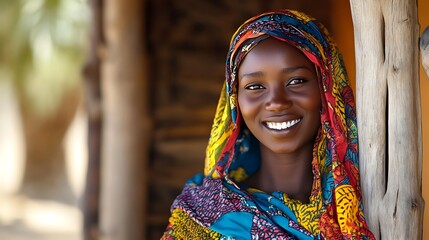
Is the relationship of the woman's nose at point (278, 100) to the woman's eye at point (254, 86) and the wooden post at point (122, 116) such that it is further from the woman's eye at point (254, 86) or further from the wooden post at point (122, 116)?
the wooden post at point (122, 116)

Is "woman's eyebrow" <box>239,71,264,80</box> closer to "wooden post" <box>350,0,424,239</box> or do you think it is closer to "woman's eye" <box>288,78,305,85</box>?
"woman's eye" <box>288,78,305,85</box>

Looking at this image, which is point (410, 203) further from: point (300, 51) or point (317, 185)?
point (300, 51)

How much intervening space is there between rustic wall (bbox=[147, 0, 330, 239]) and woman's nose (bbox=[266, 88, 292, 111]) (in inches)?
113

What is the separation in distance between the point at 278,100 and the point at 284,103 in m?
0.02

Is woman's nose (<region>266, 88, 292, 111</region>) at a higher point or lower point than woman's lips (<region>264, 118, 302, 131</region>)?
higher

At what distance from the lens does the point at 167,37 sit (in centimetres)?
545

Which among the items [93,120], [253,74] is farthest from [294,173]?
[93,120]

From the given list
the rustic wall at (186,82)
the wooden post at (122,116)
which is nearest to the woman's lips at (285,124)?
the wooden post at (122,116)

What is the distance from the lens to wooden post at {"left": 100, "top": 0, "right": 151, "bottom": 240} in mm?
4750

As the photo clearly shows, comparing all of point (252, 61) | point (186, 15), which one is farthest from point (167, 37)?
point (252, 61)

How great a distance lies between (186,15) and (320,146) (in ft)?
10.4

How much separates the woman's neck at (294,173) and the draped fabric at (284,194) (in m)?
0.07

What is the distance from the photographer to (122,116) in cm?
481

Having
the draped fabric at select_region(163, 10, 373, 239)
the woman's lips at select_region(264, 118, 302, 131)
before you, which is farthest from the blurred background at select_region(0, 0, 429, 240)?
the woman's lips at select_region(264, 118, 302, 131)
